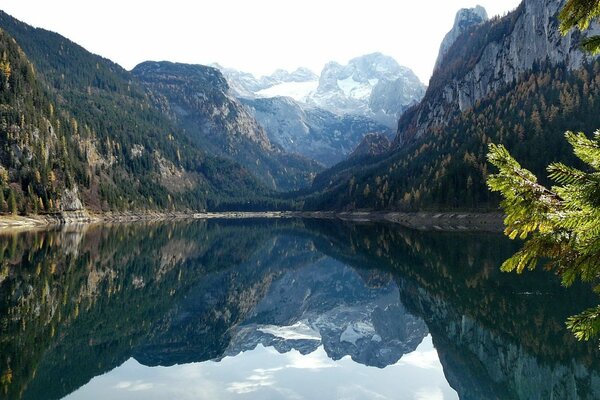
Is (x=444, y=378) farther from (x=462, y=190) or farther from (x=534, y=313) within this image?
(x=462, y=190)

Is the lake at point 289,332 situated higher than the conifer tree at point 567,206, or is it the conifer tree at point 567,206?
the conifer tree at point 567,206

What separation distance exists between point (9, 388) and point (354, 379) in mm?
16817

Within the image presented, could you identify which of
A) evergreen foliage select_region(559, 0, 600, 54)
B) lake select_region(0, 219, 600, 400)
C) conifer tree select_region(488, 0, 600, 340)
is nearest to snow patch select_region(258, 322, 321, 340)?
lake select_region(0, 219, 600, 400)

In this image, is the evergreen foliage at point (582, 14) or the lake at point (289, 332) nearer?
the evergreen foliage at point (582, 14)

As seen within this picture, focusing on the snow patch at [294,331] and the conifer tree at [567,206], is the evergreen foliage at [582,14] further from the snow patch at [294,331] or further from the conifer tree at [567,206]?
the snow patch at [294,331]

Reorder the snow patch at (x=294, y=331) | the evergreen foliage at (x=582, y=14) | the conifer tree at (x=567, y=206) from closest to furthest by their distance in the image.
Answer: the conifer tree at (x=567, y=206)
the evergreen foliage at (x=582, y=14)
the snow patch at (x=294, y=331)

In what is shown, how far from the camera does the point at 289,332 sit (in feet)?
137

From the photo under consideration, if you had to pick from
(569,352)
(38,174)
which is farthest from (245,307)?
(38,174)

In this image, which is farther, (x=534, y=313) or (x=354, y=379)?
(x=534, y=313)

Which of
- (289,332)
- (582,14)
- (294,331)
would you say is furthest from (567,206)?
(294,331)

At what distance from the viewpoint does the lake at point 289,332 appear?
23.3 m

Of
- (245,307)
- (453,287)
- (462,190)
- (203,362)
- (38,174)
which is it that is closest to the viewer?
(203,362)

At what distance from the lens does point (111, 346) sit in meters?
30.3

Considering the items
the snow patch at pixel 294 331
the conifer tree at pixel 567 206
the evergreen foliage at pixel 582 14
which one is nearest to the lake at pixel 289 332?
the snow patch at pixel 294 331
